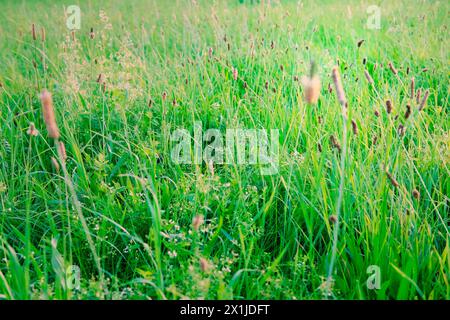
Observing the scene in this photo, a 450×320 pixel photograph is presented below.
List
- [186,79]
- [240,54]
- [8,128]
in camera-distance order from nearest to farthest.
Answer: [8,128], [186,79], [240,54]

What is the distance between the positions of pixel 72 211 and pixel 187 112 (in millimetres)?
779

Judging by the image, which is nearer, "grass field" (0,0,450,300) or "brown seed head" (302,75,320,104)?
"brown seed head" (302,75,320,104)

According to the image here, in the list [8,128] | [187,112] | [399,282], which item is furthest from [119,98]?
[399,282]

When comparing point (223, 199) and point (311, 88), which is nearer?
point (311, 88)

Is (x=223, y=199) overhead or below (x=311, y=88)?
below

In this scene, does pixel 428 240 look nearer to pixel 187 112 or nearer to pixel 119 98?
pixel 187 112

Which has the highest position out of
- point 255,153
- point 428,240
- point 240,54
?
point 240,54

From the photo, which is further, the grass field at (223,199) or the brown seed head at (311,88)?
the grass field at (223,199)

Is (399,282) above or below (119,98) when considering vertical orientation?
below

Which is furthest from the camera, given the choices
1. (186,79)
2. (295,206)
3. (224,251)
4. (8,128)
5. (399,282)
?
(186,79)

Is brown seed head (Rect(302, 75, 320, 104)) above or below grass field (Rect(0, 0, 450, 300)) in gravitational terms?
above

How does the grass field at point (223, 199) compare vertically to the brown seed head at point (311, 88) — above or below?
below

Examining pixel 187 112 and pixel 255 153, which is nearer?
pixel 255 153

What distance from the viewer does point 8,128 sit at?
2201mm
